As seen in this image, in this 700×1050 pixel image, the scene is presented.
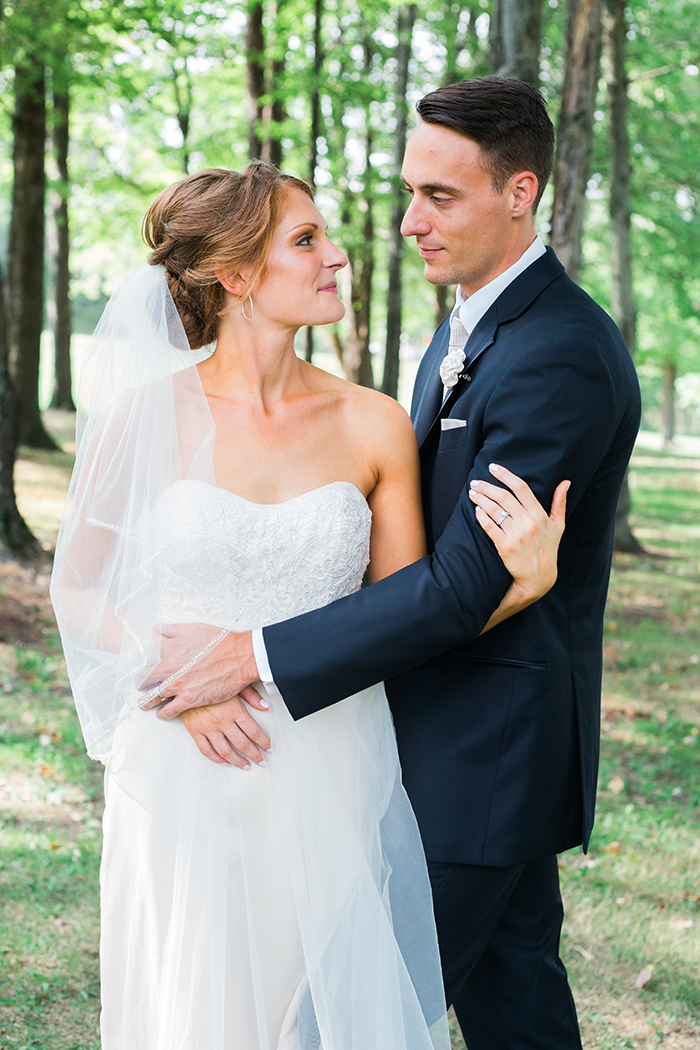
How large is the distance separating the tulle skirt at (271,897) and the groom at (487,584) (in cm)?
12

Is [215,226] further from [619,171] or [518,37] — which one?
[619,171]

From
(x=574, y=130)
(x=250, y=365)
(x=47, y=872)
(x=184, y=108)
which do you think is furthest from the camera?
(x=184, y=108)

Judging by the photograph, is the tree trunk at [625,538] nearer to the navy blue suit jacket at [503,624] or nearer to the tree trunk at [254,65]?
the tree trunk at [254,65]

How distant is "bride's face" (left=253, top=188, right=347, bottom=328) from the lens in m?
2.76

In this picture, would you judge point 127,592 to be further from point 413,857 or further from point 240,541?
point 413,857

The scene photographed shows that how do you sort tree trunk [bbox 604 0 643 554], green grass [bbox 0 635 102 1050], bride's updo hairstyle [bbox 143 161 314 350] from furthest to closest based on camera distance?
tree trunk [bbox 604 0 643 554] → green grass [bbox 0 635 102 1050] → bride's updo hairstyle [bbox 143 161 314 350]

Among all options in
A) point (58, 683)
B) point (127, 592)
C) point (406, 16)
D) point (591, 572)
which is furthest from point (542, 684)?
point (406, 16)

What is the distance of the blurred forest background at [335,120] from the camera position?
877 centimetres

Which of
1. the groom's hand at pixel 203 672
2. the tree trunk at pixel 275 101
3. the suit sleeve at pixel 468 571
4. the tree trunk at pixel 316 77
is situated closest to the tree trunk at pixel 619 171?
the tree trunk at pixel 316 77

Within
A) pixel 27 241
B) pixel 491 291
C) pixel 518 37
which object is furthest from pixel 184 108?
pixel 491 291

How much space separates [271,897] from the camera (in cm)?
259

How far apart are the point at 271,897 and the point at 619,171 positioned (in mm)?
11760

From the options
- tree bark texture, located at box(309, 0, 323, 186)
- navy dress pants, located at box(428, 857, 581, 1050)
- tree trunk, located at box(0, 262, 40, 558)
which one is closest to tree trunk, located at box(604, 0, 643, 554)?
tree bark texture, located at box(309, 0, 323, 186)

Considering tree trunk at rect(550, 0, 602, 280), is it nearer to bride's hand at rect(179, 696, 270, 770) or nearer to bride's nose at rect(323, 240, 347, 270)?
bride's nose at rect(323, 240, 347, 270)
